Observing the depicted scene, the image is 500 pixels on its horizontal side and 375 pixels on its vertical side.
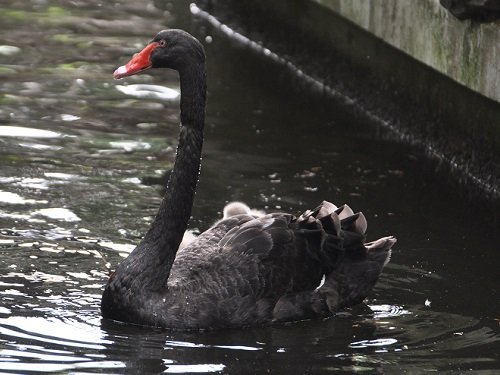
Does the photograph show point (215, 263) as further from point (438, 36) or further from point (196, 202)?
point (438, 36)

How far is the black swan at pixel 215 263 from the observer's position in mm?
5945

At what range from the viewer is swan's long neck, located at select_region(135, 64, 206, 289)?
6.03m

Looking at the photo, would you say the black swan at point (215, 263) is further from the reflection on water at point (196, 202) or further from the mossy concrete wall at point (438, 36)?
the mossy concrete wall at point (438, 36)

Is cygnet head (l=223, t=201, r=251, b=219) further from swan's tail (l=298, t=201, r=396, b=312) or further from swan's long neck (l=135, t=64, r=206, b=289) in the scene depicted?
swan's long neck (l=135, t=64, r=206, b=289)

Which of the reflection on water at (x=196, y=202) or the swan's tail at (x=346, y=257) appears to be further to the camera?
the swan's tail at (x=346, y=257)

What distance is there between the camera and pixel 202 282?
6.03 metres

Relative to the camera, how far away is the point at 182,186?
613cm

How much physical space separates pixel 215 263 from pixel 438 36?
3469mm

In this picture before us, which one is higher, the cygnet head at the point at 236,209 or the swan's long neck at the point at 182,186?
the swan's long neck at the point at 182,186

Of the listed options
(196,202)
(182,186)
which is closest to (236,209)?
(196,202)

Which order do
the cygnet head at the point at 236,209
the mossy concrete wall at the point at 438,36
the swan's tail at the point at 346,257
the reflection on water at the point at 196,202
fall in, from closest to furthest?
the reflection on water at the point at 196,202 < the swan's tail at the point at 346,257 < the cygnet head at the point at 236,209 < the mossy concrete wall at the point at 438,36

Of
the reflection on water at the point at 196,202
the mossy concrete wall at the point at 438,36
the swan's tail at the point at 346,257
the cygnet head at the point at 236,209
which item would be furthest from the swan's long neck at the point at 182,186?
the mossy concrete wall at the point at 438,36

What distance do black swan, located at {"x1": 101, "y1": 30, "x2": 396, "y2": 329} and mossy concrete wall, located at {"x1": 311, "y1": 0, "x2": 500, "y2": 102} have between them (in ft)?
7.27

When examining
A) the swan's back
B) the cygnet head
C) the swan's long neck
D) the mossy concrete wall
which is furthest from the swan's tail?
the mossy concrete wall
